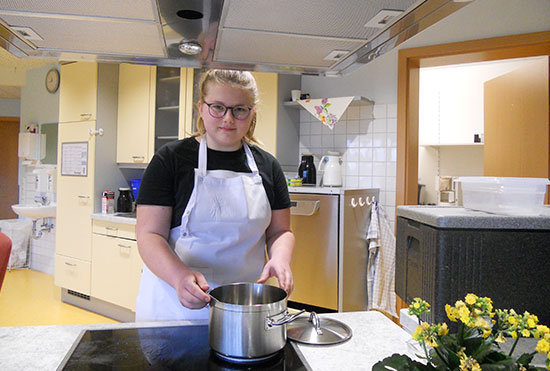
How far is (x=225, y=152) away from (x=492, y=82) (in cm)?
284

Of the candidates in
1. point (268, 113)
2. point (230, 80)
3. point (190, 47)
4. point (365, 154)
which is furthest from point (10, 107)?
point (190, 47)

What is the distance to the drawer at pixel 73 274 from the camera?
3314 millimetres

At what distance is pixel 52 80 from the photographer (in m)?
4.37

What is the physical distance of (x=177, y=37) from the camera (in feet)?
3.02

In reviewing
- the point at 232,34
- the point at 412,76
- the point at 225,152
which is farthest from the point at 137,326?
the point at 412,76

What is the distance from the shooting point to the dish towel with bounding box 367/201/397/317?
266cm

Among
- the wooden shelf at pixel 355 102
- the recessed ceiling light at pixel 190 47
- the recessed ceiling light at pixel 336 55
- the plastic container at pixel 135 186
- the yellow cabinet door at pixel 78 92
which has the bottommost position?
the plastic container at pixel 135 186

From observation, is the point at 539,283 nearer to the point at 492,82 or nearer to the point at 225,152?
the point at 225,152

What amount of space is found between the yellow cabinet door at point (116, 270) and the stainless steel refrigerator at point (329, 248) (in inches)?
48.7

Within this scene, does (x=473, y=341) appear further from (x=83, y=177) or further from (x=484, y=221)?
(x=83, y=177)

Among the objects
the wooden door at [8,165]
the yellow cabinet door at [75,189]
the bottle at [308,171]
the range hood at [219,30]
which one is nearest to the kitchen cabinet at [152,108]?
the yellow cabinet door at [75,189]

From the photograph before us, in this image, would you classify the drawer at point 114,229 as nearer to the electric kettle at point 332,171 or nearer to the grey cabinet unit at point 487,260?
the electric kettle at point 332,171

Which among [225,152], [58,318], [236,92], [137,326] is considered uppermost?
[236,92]

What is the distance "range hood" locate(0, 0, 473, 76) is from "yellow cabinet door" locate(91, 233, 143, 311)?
2179 millimetres
